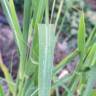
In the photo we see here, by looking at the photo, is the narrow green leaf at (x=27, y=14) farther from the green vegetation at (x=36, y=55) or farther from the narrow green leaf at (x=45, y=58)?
the narrow green leaf at (x=45, y=58)

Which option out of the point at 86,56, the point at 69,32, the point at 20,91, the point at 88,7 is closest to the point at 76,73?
the point at 86,56

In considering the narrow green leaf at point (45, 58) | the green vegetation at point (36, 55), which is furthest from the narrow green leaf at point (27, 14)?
the narrow green leaf at point (45, 58)

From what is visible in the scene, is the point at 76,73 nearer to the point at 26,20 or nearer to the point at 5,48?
the point at 26,20

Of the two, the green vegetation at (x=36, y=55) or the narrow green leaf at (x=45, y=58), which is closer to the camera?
the narrow green leaf at (x=45, y=58)

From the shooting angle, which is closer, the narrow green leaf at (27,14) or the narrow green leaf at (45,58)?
the narrow green leaf at (45,58)

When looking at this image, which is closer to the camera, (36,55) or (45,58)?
(45,58)

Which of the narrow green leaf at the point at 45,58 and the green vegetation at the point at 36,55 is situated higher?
the narrow green leaf at the point at 45,58

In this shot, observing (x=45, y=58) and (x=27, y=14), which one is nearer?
(x=45, y=58)

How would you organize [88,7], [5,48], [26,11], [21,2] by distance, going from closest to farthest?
[26,11] → [5,48] → [21,2] → [88,7]
